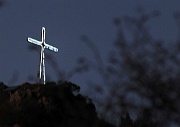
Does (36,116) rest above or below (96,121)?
above

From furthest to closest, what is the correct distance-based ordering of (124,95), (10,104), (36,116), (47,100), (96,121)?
1. (47,100)
2. (36,116)
3. (10,104)
4. (96,121)
5. (124,95)

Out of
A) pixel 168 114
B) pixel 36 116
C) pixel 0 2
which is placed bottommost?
pixel 168 114

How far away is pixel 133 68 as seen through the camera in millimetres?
4828

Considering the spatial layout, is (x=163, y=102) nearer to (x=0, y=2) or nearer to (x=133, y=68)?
(x=133, y=68)

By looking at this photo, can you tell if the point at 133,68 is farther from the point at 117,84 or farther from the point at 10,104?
the point at 10,104

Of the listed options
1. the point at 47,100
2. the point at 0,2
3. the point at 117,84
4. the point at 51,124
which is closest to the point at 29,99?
the point at 47,100

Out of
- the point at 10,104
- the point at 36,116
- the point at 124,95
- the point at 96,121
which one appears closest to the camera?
the point at 124,95

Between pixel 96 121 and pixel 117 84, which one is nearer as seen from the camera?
pixel 117 84

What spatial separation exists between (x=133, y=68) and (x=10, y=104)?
7.20 m

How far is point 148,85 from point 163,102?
0.21 meters

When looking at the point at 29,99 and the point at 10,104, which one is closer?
the point at 10,104

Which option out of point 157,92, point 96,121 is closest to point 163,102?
point 157,92

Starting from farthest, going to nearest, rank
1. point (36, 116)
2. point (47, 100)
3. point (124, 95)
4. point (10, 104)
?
point (47, 100) < point (36, 116) < point (10, 104) < point (124, 95)

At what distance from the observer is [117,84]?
4852 millimetres
